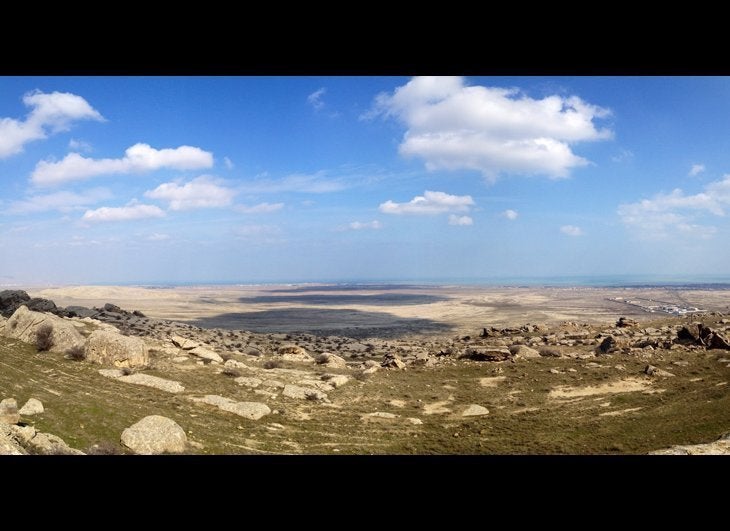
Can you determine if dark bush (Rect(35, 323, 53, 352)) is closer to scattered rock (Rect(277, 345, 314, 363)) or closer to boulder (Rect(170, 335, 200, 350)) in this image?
boulder (Rect(170, 335, 200, 350))

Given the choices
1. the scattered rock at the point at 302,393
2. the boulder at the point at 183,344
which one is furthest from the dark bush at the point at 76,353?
the scattered rock at the point at 302,393

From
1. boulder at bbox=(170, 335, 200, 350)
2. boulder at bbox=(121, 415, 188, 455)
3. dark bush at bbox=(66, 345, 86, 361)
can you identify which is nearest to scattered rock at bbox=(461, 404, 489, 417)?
boulder at bbox=(121, 415, 188, 455)

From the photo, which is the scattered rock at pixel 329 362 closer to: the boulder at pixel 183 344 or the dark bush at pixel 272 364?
the dark bush at pixel 272 364
